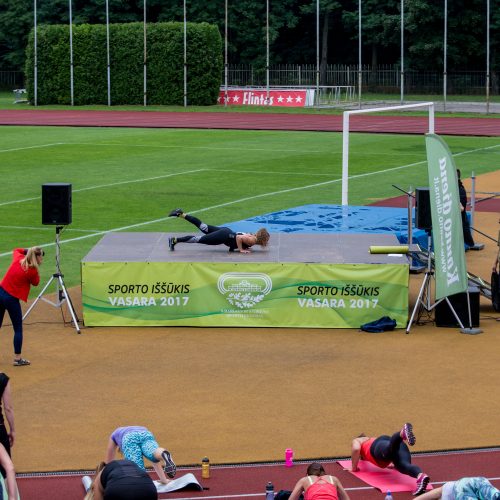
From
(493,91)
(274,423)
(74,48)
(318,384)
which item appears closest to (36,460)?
(274,423)

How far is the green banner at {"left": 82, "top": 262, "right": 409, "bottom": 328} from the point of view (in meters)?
18.8

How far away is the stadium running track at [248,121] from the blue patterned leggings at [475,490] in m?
44.9

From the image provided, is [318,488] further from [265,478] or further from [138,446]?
[138,446]

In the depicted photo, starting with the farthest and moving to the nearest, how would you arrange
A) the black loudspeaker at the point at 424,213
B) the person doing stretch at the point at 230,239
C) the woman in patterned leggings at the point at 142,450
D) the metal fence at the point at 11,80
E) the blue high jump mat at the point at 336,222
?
1. the metal fence at the point at 11,80
2. the blue high jump mat at the point at 336,222
3. the black loudspeaker at the point at 424,213
4. the person doing stretch at the point at 230,239
5. the woman in patterned leggings at the point at 142,450

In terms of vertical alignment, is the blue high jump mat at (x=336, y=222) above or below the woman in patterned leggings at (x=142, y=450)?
above

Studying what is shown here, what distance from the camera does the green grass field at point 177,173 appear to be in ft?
94.6

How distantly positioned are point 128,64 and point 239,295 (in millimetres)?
58594

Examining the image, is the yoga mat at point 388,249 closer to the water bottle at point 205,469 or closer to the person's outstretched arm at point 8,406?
the water bottle at point 205,469

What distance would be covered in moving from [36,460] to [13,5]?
3494 inches

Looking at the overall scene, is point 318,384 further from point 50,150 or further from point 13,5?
point 13,5

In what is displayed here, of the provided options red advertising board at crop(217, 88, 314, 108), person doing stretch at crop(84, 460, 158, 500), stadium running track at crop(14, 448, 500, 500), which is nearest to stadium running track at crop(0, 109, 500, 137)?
red advertising board at crop(217, 88, 314, 108)

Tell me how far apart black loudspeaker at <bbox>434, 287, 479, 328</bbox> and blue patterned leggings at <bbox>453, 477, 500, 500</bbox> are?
928 cm

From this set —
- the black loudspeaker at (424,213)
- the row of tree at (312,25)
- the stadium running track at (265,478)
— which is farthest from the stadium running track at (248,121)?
the stadium running track at (265,478)

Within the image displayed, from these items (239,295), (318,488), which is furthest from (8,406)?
(239,295)
